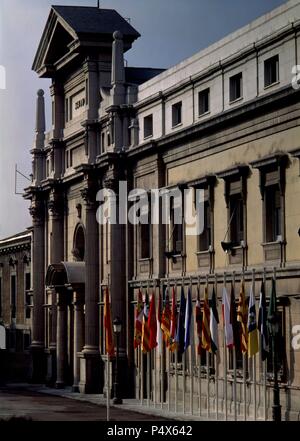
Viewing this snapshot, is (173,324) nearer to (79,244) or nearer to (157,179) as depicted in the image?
(157,179)

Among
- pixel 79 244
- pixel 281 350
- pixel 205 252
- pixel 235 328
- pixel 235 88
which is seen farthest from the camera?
pixel 79 244

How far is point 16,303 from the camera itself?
70.2 metres

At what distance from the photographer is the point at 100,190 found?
5097cm

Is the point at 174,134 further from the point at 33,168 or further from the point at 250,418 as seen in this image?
the point at 33,168

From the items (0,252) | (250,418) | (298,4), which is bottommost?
(250,418)

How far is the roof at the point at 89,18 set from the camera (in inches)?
2021

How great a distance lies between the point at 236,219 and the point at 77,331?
16.0 m

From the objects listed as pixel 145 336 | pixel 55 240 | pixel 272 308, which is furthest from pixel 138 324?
pixel 55 240

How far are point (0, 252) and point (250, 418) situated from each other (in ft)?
131

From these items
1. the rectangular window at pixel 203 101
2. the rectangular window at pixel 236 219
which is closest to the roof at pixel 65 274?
the rectangular window at pixel 203 101

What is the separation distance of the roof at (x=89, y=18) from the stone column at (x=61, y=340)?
1171cm

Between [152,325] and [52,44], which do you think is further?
[52,44]

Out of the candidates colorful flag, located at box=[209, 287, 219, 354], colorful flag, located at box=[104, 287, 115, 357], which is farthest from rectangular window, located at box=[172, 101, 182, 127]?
colorful flag, located at box=[209, 287, 219, 354]
